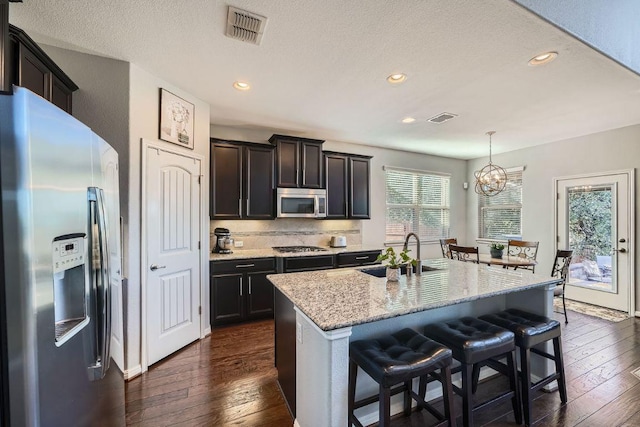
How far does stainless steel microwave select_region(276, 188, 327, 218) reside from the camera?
13.6 feet

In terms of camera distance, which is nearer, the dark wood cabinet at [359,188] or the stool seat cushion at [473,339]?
the stool seat cushion at [473,339]

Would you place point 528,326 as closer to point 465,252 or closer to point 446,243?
point 465,252

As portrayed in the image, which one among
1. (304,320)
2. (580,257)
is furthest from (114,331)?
(580,257)

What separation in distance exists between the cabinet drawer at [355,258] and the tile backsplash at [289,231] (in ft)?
2.02

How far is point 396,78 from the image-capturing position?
2.70 m

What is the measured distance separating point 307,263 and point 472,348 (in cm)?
248

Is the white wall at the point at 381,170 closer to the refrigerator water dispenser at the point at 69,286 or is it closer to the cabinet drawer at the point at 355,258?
the cabinet drawer at the point at 355,258

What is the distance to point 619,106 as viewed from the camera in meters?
3.37

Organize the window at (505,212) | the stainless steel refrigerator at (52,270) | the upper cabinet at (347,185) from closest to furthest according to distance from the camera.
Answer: the stainless steel refrigerator at (52,270), the upper cabinet at (347,185), the window at (505,212)

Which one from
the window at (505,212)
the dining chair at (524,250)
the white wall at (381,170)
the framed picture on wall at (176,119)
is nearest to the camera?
the framed picture on wall at (176,119)

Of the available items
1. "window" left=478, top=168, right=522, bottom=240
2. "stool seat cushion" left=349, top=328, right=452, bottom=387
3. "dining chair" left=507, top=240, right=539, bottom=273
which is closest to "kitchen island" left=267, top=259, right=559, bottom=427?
"stool seat cushion" left=349, top=328, right=452, bottom=387

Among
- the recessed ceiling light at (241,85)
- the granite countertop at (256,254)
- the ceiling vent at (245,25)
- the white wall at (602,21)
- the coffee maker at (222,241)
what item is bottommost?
the granite countertop at (256,254)

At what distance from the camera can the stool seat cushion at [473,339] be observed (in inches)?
67.1

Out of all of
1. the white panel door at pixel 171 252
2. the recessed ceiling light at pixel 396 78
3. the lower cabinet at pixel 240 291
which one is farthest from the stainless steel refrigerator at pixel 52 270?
the recessed ceiling light at pixel 396 78
